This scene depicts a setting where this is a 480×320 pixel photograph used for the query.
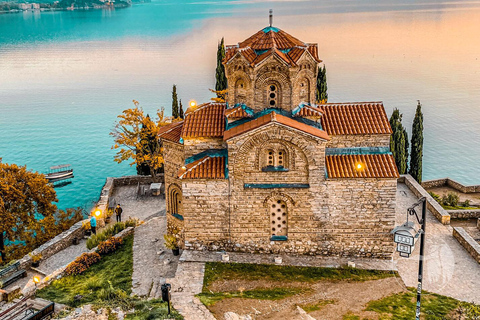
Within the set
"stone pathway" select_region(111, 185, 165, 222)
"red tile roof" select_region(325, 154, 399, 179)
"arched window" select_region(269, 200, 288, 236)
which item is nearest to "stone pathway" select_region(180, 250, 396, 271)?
"arched window" select_region(269, 200, 288, 236)

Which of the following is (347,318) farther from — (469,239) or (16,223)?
(16,223)

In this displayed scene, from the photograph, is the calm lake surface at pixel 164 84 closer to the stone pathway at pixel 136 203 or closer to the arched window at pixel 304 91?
the stone pathway at pixel 136 203

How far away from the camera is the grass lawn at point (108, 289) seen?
18812mm

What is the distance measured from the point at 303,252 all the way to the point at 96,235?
12.3m

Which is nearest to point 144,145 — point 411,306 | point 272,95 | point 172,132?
point 172,132

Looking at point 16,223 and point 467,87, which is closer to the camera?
point 16,223

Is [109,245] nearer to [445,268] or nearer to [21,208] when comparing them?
[21,208]

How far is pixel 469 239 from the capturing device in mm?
24734

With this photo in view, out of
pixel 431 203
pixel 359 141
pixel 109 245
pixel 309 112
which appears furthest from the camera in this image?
pixel 431 203

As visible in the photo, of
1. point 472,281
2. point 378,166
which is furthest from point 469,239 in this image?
point 378,166

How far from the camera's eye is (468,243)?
24.3m

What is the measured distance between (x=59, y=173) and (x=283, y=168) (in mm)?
39006

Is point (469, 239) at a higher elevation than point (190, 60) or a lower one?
lower

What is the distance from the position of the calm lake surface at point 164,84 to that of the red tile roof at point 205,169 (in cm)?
2995
